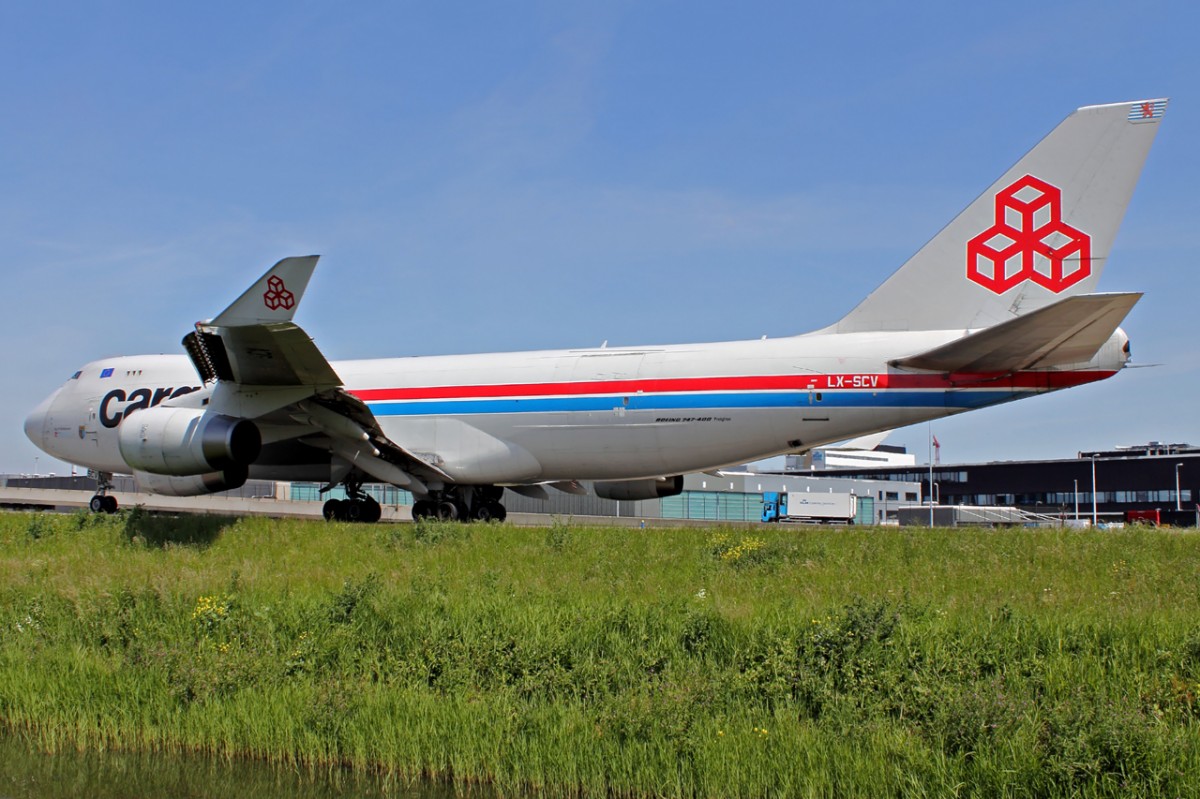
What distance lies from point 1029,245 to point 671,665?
11.7 m

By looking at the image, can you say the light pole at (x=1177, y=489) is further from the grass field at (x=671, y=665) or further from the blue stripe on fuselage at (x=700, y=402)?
the grass field at (x=671, y=665)

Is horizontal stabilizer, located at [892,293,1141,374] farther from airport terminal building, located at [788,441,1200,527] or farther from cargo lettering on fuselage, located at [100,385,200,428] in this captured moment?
airport terminal building, located at [788,441,1200,527]

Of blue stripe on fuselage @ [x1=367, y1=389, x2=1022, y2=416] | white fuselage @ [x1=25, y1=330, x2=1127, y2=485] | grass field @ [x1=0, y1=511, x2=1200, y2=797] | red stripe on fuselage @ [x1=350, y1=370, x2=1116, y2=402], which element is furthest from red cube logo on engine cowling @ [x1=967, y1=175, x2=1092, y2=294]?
grass field @ [x1=0, y1=511, x2=1200, y2=797]

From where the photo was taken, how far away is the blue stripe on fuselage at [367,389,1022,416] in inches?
720

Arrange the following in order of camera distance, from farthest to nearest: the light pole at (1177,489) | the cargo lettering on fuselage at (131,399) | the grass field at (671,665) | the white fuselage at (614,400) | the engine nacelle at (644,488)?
1. the light pole at (1177,489)
2. the cargo lettering on fuselage at (131,399)
3. the engine nacelle at (644,488)
4. the white fuselage at (614,400)
5. the grass field at (671,665)

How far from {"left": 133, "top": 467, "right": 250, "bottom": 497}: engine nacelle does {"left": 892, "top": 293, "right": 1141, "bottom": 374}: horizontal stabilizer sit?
12419 millimetres

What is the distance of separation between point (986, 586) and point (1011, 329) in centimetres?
472

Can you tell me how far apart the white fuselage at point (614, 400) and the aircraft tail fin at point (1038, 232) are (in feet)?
2.77

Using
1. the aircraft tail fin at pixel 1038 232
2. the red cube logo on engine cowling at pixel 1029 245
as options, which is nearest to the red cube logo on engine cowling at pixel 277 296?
the aircraft tail fin at pixel 1038 232

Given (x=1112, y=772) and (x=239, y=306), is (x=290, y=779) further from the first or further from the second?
(x=239, y=306)

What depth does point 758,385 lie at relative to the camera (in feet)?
65.7

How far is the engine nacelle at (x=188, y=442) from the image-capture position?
1889cm

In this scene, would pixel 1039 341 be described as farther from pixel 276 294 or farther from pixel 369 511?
pixel 369 511

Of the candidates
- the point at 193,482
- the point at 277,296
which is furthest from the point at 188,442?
the point at 277,296
